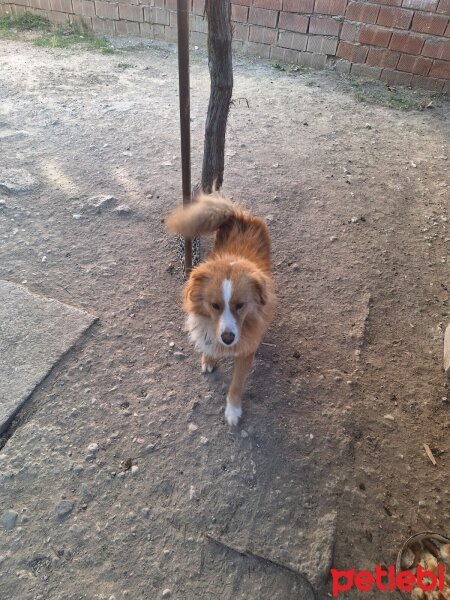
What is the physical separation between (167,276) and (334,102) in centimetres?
414

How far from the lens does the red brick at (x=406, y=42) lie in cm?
578

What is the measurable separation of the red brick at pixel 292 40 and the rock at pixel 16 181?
478cm

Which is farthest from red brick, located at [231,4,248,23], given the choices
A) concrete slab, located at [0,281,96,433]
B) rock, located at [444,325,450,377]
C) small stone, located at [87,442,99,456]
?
small stone, located at [87,442,99,456]

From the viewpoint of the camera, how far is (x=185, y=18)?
216 centimetres

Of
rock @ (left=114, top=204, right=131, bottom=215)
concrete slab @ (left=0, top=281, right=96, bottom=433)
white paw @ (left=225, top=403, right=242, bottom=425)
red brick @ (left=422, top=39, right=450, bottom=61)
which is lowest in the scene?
white paw @ (left=225, top=403, right=242, bottom=425)

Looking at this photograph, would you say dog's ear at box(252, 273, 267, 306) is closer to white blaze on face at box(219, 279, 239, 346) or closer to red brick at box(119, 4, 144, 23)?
white blaze on face at box(219, 279, 239, 346)

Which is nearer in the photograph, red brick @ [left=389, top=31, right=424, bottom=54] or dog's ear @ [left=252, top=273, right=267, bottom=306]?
dog's ear @ [left=252, top=273, right=267, bottom=306]

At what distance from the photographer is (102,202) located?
381 cm

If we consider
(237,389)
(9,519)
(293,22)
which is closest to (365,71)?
(293,22)

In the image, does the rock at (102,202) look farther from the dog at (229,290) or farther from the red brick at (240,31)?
the red brick at (240,31)

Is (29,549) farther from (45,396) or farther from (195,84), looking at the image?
(195,84)

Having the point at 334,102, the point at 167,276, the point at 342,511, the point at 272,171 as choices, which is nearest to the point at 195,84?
the point at 334,102

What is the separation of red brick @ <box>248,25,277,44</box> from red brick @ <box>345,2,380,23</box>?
1.19 m

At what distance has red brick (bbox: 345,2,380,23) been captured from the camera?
5.74m
